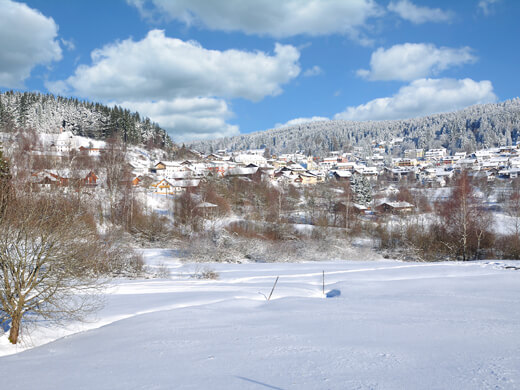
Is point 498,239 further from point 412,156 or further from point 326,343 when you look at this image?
point 412,156

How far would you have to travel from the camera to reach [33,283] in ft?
28.3

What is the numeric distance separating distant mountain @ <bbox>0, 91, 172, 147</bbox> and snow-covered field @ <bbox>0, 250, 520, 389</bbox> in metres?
74.4

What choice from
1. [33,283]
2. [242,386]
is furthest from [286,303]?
[33,283]

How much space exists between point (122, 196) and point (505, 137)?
202216mm

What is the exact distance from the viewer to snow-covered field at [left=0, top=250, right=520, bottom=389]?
19.2ft

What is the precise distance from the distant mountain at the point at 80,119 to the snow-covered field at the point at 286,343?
244ft

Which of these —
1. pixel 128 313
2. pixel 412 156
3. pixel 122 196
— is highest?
pixel 412 156

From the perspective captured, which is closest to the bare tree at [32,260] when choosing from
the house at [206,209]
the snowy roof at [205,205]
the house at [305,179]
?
the house at [206,209]

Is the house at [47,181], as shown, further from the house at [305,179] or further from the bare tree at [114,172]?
the house at [305,179]

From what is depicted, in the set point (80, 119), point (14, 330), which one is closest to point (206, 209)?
point (14, 330)

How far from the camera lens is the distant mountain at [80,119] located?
8088cm

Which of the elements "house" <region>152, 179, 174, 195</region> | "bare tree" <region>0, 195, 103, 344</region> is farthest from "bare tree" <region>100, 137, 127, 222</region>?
"bare tree" <region>0, 195, 103, 344</region>

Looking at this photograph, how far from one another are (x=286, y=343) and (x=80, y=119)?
94.9 m

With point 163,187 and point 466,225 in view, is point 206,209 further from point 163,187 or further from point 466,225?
point 466,225
